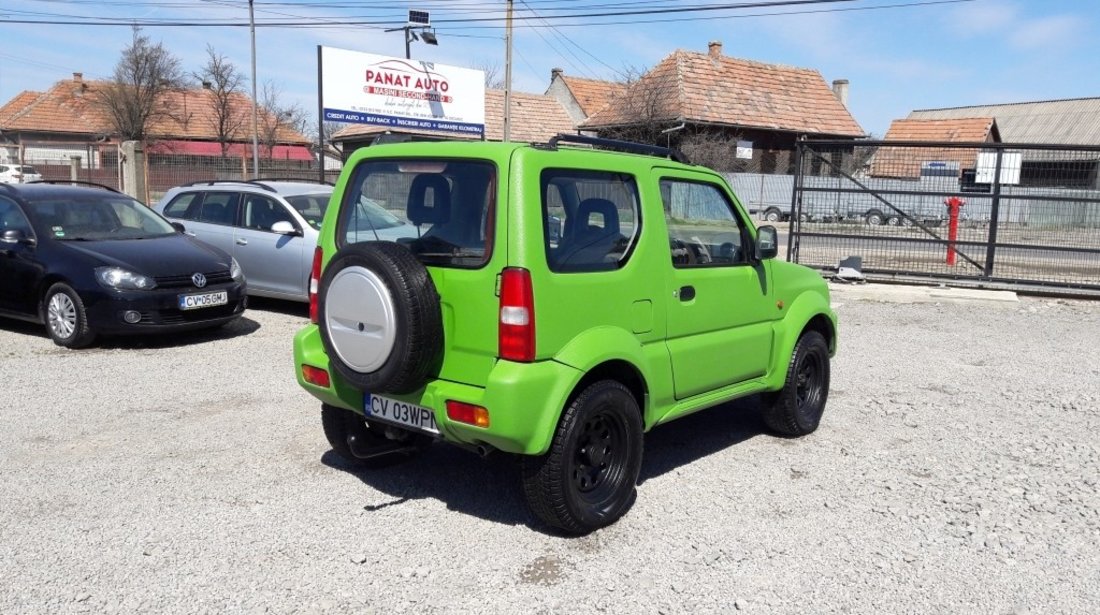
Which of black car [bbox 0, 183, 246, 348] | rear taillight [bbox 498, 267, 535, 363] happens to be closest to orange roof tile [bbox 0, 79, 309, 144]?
black car [bbox 0, 183, 246, 348]

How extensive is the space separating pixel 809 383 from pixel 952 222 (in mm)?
8251

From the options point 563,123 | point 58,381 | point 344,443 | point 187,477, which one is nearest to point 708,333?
point 344,443

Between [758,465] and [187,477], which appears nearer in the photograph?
[187,477]

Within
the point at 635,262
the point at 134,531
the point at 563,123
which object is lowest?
the point at 134,531

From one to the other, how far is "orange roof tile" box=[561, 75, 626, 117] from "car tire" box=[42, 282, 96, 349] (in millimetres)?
41095

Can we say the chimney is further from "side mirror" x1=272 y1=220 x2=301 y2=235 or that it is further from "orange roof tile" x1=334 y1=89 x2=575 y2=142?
"side mirror" x1=272 y1=220 x2=301 y2=235

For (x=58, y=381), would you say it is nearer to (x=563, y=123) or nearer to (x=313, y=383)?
(x=313, y=383)

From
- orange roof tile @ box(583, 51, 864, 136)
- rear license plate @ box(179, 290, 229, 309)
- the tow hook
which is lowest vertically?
the tow hook

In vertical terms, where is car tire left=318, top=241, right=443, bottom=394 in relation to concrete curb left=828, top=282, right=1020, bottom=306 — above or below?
above

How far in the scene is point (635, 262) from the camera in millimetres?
4516

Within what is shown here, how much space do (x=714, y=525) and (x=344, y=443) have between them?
81.9 inches

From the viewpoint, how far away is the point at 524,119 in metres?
41.2

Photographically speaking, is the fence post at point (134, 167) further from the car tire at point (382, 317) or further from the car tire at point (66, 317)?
the car tire at point (382, 317)

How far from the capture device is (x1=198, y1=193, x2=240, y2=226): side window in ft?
35.4
